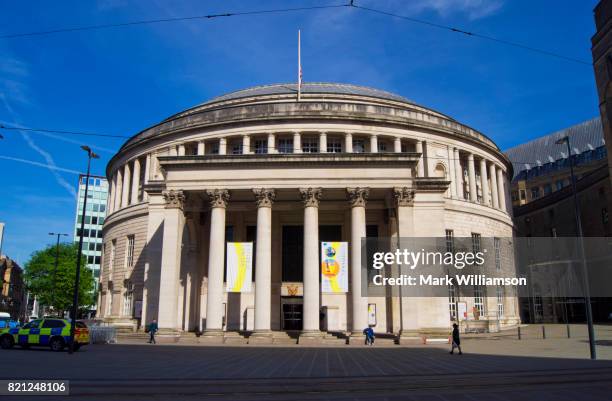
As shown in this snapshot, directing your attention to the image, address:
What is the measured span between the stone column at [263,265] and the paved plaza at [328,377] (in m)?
10.1

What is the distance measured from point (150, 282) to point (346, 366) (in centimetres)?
2550

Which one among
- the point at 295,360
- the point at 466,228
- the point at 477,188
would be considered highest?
the point at 477,188

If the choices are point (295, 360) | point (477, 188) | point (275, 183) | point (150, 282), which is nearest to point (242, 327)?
point (150, 282)

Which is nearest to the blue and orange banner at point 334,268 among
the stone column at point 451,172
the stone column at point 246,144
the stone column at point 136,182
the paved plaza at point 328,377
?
the paved plaza at point 328,377

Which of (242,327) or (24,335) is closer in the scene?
(24,335)

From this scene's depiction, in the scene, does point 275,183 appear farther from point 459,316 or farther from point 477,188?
point 477,188

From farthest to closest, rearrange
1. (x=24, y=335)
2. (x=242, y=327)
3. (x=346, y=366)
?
1. (x=242, y=327)
2. (x=24, y=335)
3. (x=346, y=366)

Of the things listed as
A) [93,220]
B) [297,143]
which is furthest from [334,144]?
[93,220]

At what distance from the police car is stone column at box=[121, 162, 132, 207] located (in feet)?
91.1

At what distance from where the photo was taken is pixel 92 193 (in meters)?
121

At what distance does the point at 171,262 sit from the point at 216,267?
3680mm

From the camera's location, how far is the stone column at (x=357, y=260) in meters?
32.0

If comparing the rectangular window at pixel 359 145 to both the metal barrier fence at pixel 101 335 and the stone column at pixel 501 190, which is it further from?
the metal barrier fence at pixel 101 335

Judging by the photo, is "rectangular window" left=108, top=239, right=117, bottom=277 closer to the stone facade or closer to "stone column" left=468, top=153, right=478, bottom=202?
the stone facade
